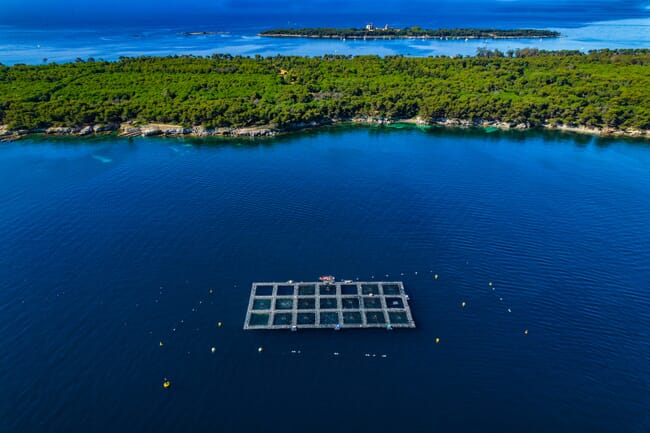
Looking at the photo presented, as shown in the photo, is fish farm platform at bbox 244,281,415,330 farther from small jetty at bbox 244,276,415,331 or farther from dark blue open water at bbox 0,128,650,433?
dark blue open water at bbox 0,128,650,433

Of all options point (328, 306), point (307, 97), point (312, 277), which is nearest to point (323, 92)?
point (307, 97)

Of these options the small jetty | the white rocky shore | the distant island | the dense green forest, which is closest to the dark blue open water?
the small jetty

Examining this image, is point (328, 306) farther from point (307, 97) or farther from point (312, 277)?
point (307, 97)

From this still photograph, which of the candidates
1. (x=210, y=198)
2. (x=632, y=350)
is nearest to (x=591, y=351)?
(x=632, y=350)

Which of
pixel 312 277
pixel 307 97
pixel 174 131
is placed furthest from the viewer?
pixel 307 97

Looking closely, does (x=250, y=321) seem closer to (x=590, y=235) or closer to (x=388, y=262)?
(x=388, y=262)
